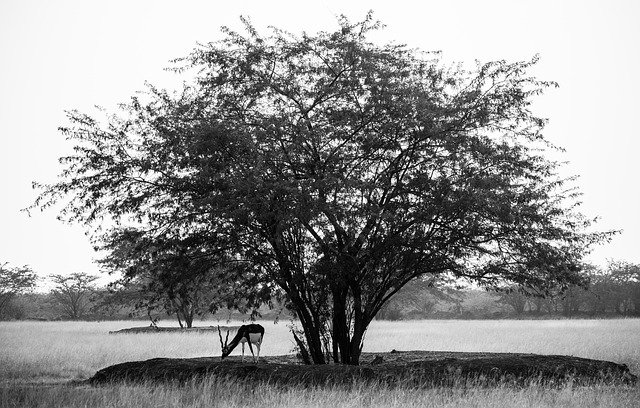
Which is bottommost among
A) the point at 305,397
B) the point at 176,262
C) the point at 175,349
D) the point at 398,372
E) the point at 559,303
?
the point at 305,397

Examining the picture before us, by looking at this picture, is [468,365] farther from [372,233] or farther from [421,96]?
[421,96]

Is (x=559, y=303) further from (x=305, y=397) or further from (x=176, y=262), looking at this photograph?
(x=305, y=397)

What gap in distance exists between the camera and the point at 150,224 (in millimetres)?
16547

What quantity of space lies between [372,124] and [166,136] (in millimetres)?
4514

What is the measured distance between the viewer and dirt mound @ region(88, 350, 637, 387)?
569 inches

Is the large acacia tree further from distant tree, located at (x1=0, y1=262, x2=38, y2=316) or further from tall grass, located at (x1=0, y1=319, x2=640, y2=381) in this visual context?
distant tree, located at (x1=0, y1=262, x2=38, y2=316)

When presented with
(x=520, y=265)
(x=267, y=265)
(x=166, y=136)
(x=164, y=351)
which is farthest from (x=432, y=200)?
(x=164, y=351)

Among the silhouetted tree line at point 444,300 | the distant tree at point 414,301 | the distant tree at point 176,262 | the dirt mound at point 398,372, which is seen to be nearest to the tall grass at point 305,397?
the dirt mound at point 398,372

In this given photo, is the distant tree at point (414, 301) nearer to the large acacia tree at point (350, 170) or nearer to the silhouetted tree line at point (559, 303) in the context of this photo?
the silhouetted tree line at point (559, 303)

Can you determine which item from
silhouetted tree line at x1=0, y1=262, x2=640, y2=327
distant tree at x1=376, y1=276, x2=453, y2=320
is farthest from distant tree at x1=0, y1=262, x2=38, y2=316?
distant tree at x1=376, y1=276, x2=453, y2=320

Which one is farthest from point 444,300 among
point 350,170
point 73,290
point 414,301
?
point 350,170

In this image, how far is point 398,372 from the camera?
49.0ft

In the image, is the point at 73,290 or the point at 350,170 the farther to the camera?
the point at 73,290

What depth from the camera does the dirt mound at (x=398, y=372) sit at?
14.5 meters
